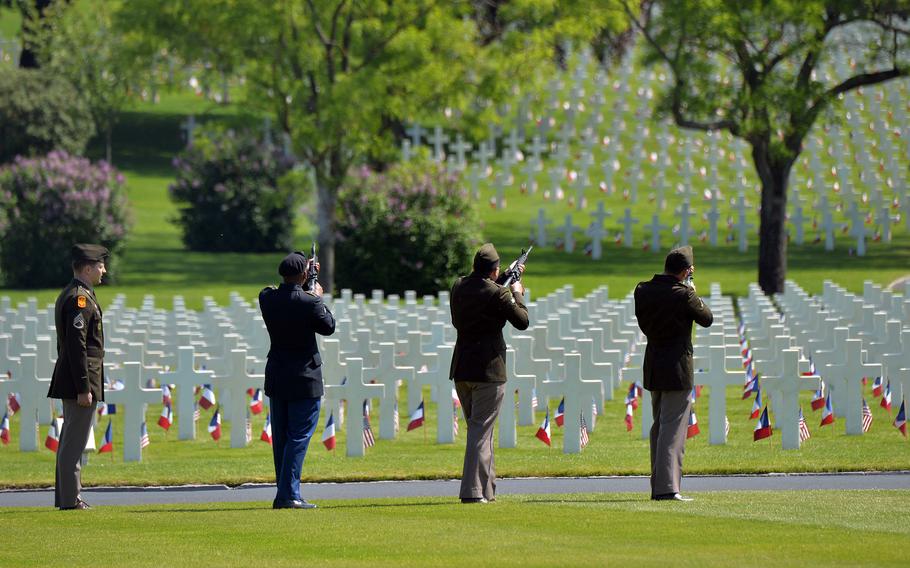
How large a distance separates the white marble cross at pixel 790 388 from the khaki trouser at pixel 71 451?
5444mm

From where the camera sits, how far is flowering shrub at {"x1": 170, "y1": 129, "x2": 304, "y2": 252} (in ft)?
115

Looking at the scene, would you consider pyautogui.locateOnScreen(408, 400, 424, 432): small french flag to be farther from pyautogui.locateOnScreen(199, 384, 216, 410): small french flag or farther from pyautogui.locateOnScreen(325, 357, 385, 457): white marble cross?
pyautogui.locateOnScreen(199, 384, 216, 410): small french flag

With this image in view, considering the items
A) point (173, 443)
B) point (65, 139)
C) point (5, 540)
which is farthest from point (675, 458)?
point (65, 139)

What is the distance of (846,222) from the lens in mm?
34406

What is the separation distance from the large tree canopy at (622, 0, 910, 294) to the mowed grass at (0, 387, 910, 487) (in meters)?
12.2

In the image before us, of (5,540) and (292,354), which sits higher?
(292,354)

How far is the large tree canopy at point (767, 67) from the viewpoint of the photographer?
84.0 ft

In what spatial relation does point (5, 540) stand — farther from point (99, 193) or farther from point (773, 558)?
point (99, 193)

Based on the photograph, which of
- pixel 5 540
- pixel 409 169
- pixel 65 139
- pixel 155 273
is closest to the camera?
pixel 5 540

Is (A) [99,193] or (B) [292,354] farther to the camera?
(A) [99,193]

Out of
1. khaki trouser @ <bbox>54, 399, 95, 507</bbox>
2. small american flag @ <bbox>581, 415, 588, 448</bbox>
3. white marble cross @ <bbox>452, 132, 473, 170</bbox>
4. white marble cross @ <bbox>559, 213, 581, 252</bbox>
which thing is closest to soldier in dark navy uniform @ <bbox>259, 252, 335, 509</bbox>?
khaki trouser @ <bbox>54, 399, 95, 507</bbox>

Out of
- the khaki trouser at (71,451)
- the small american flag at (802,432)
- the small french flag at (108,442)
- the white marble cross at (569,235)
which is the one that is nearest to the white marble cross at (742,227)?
the white marble cross at (569,235)

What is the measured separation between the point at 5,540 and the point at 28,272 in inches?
904

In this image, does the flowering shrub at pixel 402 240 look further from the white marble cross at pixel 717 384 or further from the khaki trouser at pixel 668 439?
the khaki trouser at pixel 668 439
